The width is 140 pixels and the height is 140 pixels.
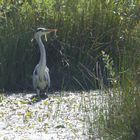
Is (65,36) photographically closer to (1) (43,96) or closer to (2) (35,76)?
(2) (35,76)

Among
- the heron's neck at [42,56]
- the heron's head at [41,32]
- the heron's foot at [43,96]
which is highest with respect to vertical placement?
the heron's head at [41,32]

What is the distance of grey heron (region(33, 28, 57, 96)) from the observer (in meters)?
11.3

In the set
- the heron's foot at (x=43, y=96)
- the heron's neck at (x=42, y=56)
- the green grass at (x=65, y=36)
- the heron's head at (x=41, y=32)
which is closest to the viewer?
the heron's foot at (x=43, y=96)

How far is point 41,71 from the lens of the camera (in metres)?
11.3

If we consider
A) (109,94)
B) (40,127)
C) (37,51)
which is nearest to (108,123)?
(109,94)

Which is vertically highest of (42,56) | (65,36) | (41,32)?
(41,32)

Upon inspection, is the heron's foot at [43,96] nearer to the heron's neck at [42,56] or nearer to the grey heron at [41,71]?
the grey heron at [41,71]

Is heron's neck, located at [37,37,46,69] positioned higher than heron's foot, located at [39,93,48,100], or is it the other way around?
→ heron's neck, located at [37,37,46,69]

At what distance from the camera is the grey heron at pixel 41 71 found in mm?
11289

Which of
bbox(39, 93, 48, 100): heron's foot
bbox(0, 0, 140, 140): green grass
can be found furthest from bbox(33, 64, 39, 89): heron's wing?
bbox(0, 0, 140, 140): green grass

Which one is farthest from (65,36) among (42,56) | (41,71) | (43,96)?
(43,96)

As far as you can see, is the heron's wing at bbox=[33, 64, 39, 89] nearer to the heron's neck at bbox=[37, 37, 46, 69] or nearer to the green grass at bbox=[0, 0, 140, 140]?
the heron's neck at bbox=[37, 37, 46, 69]

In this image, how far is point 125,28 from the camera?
11.9 m

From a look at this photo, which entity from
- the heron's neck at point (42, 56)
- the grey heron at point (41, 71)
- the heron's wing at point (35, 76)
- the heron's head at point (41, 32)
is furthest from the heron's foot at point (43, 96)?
the heron's head at point (41, 32)
